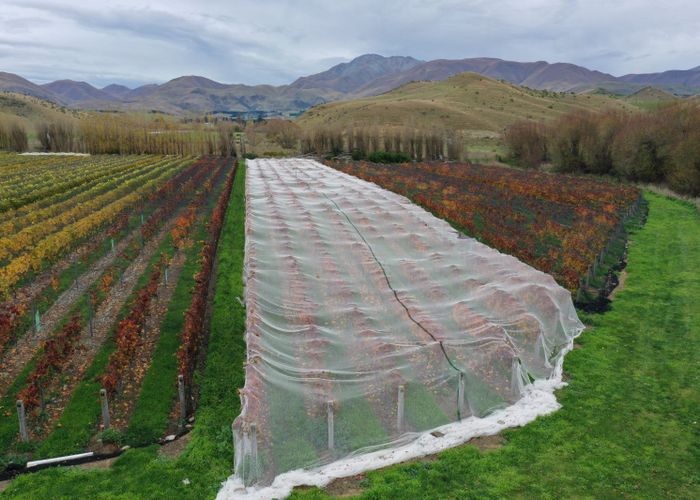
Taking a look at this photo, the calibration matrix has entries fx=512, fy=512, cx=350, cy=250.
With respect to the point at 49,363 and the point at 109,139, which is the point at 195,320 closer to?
the point at 49,363

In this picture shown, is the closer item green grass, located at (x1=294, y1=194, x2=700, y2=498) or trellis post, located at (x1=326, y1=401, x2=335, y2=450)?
green grass, located at (x1=294, y1=194, x2=700, y2=498)

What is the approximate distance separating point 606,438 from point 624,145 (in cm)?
3559

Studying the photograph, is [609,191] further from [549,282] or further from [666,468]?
[666,468]

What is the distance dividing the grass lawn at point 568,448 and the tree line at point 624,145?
80.7 feet

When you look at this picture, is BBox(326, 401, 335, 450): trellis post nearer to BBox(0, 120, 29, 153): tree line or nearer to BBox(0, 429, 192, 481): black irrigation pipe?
BBox(0, 429, 192, 481): black irrigation pipe

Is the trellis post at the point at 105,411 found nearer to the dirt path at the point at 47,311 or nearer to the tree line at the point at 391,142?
the dirt path at the point at 47,311

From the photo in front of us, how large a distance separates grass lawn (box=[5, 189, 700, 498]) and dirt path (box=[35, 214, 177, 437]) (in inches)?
73.8

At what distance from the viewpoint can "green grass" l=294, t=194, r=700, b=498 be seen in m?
6.93

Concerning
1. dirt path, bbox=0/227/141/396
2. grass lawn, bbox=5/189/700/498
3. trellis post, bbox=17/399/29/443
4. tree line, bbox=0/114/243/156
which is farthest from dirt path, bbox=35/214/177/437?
tree line, bbox=0/114/243/156

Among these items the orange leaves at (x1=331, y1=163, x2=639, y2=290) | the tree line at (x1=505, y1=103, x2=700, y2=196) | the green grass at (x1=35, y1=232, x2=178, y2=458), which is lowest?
the green grass at (x1=35, y1=232, x2=178, y2=458)

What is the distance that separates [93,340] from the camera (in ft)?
36.0

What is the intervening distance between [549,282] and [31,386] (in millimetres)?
11095

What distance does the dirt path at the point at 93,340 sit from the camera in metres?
8.64

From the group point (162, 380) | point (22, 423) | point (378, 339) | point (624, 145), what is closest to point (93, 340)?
point (162, 380)
